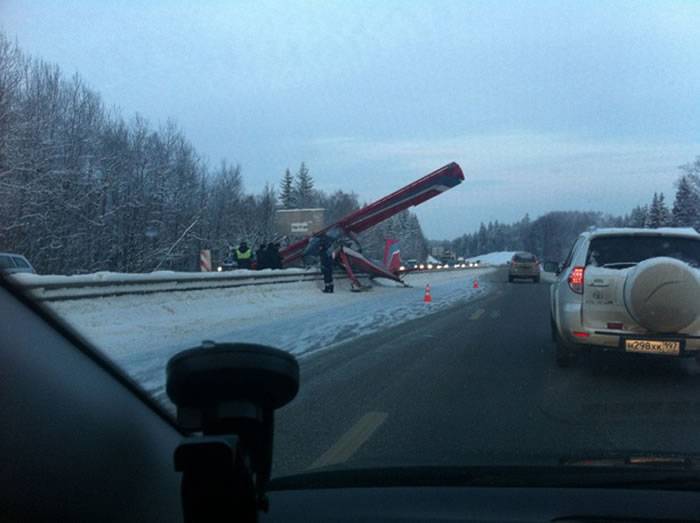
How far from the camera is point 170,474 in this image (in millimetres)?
3199

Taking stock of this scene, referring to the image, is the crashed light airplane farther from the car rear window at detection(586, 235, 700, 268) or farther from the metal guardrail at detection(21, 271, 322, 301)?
the car rear window at detection(586, 235, 700, 268)

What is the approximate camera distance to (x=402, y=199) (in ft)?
92.1

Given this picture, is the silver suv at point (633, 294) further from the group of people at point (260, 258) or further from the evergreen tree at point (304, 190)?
the evergreen tree at point (304, 190)

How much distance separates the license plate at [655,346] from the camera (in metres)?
8.52

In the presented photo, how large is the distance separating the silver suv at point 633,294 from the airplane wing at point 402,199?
17694mm

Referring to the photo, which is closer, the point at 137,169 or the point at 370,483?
the point at 370,483

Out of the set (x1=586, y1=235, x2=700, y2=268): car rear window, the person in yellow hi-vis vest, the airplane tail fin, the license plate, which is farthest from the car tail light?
the airplane tail fin

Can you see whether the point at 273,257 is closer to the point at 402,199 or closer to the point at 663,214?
the point at 402,199

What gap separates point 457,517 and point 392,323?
1373 cm

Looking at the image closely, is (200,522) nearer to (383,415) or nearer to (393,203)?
(383,415)

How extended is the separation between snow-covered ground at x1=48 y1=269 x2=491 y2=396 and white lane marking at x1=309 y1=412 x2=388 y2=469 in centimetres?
245

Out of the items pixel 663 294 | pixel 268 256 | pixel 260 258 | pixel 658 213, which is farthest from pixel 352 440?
pixel 658 213

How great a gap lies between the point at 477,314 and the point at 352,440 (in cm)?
1404

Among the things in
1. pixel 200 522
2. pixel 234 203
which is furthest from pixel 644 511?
pixel 234 203
